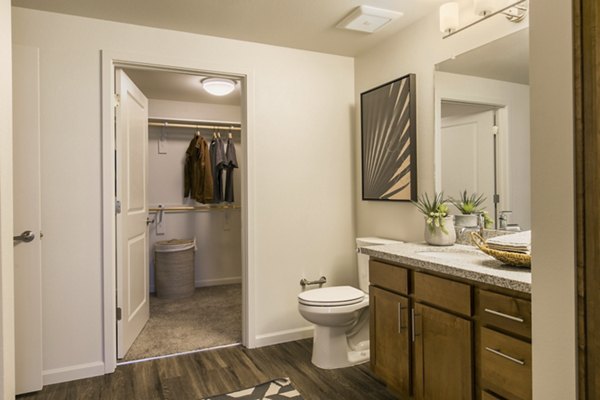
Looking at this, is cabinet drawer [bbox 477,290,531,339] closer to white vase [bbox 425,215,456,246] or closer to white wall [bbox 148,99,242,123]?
white vase [bbox 425,215,456,246]

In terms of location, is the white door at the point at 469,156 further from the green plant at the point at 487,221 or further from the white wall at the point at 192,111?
the white wall at the point at 192,111

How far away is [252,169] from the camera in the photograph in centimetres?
286

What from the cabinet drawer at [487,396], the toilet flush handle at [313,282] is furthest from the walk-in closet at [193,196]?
the cabinet drawer at [487,396]

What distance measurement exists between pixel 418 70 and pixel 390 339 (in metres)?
1.71

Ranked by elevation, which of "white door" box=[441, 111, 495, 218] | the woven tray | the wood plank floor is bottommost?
the wood plank floor

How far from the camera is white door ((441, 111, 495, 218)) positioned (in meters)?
2.18

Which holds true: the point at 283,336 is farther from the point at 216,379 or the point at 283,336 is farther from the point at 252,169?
the point at 252,169

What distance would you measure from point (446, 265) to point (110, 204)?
2.05 meters

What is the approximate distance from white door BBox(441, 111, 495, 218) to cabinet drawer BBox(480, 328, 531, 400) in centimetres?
93

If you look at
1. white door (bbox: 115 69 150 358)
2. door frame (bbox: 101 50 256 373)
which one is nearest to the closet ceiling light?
white door (bbox: 115 69 150 358)

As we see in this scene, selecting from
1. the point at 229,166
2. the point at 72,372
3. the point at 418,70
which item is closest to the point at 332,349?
the point at 72,372

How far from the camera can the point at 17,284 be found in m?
2.19

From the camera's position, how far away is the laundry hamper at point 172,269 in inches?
165

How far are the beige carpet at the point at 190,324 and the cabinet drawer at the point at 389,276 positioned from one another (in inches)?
54.7
